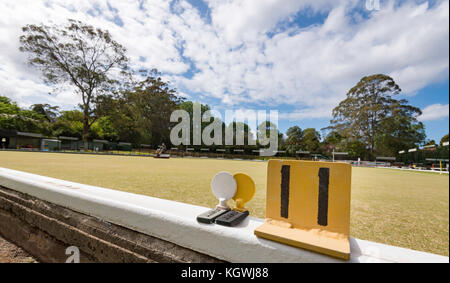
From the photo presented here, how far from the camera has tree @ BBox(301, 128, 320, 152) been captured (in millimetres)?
26078

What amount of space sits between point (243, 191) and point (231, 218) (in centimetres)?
20

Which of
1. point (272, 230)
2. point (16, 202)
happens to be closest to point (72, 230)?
point (16, 202)

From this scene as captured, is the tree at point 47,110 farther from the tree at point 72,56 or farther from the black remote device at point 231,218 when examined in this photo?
the black remote device at point 231,218

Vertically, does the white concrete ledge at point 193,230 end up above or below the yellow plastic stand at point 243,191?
below

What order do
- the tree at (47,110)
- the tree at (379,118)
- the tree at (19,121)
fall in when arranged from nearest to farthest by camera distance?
the tree at (379,118) → the tree at (19,121) → the tree at (47,110)

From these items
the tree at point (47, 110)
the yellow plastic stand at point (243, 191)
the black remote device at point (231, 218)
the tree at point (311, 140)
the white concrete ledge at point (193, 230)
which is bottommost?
the white concrete ledge at point (193, 230)

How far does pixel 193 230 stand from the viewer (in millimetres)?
877

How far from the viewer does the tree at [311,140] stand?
26078 millimetres

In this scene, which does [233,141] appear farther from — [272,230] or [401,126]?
[272,230]

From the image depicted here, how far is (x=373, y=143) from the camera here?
14.3m

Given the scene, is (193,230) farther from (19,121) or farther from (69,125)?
(69,125)

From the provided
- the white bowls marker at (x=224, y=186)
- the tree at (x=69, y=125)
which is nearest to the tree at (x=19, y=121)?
the tree at (x=69, y=125)

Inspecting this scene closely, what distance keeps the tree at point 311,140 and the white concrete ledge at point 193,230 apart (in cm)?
2677

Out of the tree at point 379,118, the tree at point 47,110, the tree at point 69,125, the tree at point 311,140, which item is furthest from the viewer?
the tree at point 47,110
